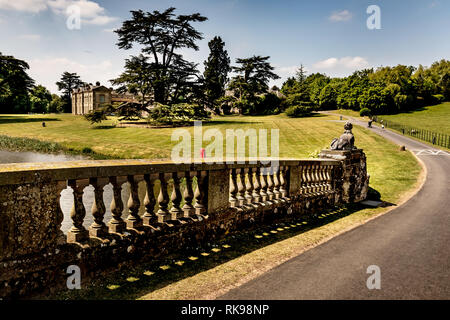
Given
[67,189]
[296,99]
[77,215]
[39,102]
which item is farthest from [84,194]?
[39,102]

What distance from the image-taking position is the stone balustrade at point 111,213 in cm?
323

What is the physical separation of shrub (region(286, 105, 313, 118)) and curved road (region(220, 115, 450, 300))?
56910mm

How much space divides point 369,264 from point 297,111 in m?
60.7

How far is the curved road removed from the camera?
12.5 ft

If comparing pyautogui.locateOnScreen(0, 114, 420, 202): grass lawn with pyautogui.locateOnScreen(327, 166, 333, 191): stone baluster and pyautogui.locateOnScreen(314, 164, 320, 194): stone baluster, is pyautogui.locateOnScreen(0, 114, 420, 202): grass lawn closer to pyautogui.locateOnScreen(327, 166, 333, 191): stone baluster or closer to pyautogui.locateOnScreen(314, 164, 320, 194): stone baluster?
pyautogui.locateOnScreen(327, 166, 333, 191): stone baluster

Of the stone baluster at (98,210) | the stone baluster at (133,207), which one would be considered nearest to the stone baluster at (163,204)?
the stone baluster at (133,207)

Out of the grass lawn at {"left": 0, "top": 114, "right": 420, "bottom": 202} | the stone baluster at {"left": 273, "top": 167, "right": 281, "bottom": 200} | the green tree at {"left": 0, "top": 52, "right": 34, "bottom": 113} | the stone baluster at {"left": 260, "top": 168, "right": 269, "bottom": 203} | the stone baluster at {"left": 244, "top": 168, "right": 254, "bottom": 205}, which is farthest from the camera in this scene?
the green tree at {"left": 0, "top": 52, "right": 34, "bottom": 113}

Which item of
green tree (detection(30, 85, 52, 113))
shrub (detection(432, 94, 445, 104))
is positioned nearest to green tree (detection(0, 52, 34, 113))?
green tree (detection(30, 85, 52, 113))

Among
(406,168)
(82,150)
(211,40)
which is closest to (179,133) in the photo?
Answer: (82,150)

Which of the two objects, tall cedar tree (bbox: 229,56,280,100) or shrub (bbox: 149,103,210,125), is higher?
tall cedar tree (bbox: 229,56,280,100)

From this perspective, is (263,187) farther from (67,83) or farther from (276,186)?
(67,83)

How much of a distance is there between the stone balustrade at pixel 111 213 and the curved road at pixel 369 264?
146 centimetres

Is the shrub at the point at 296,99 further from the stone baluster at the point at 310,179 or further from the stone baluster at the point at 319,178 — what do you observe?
the stone baluster at the point at 310,179

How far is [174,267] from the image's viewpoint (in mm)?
4355
